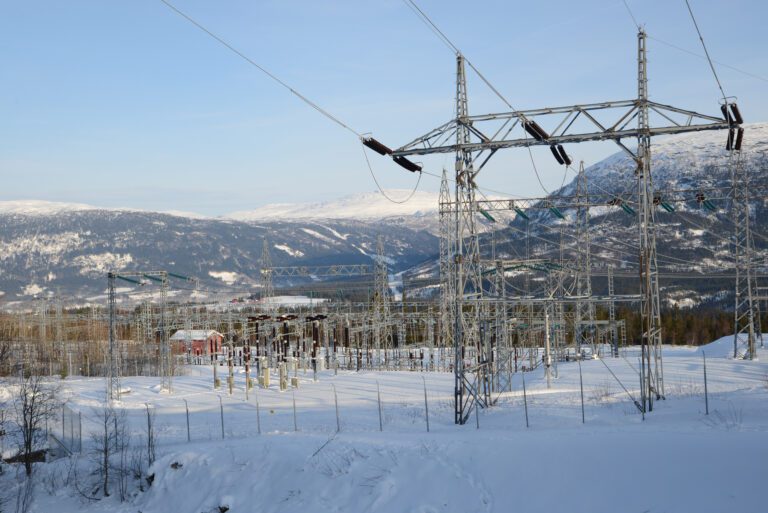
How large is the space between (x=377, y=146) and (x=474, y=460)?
881cm

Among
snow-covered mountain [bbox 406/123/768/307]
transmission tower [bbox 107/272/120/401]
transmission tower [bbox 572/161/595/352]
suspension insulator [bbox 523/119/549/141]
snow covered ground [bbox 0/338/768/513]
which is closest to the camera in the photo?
snow covered ground [bbox 0/338/768/513]

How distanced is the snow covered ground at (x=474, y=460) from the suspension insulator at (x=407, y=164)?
24.8 ft

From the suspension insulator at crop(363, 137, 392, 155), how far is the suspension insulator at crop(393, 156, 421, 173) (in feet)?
1.96

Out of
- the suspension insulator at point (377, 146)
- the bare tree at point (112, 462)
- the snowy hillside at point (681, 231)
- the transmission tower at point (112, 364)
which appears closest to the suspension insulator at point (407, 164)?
the suspension insulator at point (377, 146)

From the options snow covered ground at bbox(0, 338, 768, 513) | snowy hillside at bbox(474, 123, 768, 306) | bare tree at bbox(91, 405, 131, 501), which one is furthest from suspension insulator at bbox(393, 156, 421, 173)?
snowy hillside at bbox(474, 123, 768, 306)

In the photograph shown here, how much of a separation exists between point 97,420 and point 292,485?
13.4m

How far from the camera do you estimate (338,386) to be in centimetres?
3741

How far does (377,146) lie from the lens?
20969mm

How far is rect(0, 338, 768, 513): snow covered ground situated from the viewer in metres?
15.3

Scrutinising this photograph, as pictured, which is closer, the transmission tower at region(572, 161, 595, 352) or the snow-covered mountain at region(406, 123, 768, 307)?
the transmission tower at region(572, 161, 595, 352)

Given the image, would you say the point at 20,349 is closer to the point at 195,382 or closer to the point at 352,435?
the point at 195,382

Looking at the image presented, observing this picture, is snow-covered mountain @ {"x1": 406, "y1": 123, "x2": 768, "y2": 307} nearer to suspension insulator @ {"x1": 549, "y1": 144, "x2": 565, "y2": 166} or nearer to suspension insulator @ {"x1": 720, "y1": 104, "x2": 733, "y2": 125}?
suspension insulator @ {"x1": 549, "y1": 144, "x2": 565, "y2": 166}

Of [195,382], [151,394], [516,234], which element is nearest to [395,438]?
[151,394]

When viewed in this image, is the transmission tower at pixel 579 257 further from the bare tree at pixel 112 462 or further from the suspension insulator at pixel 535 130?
the bare tree at pixel 112 462
